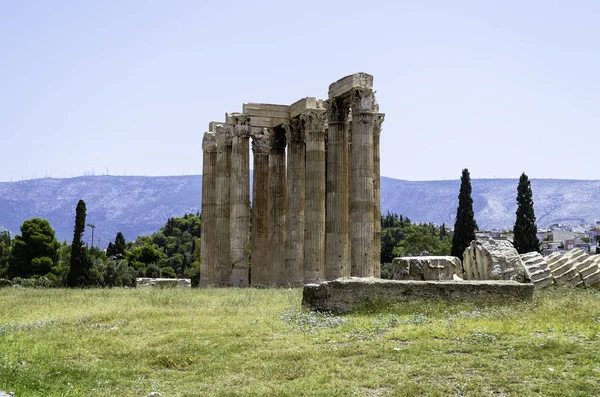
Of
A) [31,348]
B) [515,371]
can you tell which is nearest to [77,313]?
[31,348]

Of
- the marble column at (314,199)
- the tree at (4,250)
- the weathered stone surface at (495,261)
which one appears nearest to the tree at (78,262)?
the marble column at (314,199)

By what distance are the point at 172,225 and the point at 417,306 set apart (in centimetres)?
14401

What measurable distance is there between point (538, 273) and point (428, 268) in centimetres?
473

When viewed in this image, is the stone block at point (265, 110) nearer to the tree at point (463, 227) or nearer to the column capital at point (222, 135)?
the column capital at point (222, 135)

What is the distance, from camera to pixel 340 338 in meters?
16.5

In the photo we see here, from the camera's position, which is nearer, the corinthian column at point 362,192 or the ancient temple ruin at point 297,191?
the corinthian column at point 362,192

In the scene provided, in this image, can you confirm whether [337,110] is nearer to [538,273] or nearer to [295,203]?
[295,203]

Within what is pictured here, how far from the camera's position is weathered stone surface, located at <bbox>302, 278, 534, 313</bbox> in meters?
20.8

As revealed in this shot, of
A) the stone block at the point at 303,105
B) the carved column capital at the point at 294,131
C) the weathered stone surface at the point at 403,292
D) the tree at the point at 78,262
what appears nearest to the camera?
the weathered stone surface at the point at 403,292

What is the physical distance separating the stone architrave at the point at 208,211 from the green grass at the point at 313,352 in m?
25.5

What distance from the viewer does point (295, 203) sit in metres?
41.1

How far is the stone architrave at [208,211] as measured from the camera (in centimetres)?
4856

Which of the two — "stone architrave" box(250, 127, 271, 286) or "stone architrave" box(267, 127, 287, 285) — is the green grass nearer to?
"stone architrave" box(267, 127, 287, 285)

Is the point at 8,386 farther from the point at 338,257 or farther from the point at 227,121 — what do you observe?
the point at 227,121
